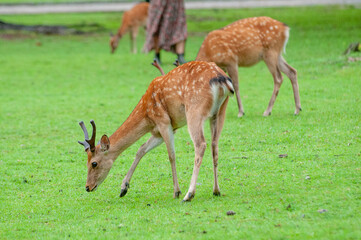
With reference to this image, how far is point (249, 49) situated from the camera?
32.2ft

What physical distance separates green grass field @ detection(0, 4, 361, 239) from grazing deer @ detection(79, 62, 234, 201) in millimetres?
338

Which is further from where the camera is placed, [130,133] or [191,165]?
[191,165]

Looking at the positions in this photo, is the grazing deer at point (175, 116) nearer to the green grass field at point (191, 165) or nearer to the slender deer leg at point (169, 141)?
the slender deer leg at point (169, 141)

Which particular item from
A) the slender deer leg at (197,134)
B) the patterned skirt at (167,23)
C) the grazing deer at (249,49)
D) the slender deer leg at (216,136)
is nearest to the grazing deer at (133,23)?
the patterned skirt at (167,23)

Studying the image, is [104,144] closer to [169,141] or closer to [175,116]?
[169,141]

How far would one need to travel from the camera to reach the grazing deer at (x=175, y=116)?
604 cm

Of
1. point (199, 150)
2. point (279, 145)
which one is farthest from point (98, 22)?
point (199, 150)

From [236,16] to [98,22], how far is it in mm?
6278

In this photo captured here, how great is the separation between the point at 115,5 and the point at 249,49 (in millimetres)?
25478

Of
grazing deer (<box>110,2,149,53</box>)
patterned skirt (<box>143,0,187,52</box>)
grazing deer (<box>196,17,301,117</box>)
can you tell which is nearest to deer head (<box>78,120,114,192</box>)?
grazing deer (<box>196,17,301,117</box>)

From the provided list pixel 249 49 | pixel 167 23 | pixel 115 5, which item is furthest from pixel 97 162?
pixel 115 5

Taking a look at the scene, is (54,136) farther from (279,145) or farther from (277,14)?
(277,14)

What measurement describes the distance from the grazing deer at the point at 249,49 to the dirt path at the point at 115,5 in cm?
1926

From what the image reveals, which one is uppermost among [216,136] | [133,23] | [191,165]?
[216,136]
